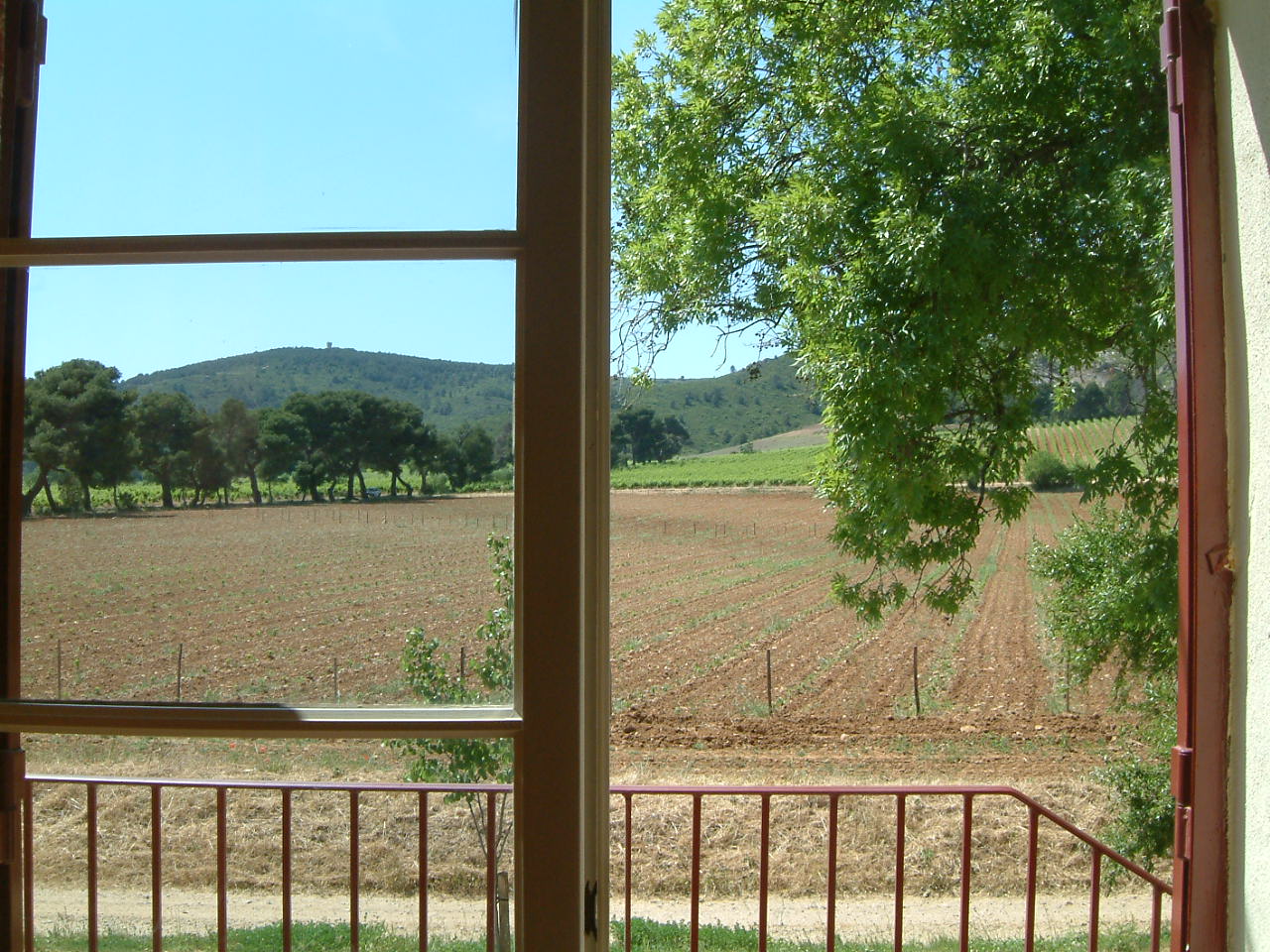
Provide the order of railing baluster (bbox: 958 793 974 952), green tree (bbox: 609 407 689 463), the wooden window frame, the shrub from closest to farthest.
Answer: the wooden window frame, railing baluster (bbox: 958 793 974 952), the shrub, green tree (bbox: 609 407 689 463)

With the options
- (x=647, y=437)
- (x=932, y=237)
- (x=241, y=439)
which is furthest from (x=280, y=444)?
(x=647, y=437)

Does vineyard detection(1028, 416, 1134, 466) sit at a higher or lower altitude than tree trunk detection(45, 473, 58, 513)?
higher

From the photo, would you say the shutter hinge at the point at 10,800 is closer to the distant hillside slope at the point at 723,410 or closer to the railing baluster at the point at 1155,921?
the railing baluster at the point at 1155,921

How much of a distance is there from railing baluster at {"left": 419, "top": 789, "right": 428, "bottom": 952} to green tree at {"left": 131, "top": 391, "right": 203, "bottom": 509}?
12.0 inches

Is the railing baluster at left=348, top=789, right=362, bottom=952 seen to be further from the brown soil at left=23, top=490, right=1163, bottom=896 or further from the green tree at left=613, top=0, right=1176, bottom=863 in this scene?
the brown soil at left=23, top=490, right=1163, bottom=896

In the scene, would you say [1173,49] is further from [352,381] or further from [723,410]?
[723,410]

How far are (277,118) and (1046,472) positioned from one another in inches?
163

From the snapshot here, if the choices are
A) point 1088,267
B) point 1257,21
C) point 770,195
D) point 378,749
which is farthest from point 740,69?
point 378,749

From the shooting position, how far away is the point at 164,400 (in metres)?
0.70

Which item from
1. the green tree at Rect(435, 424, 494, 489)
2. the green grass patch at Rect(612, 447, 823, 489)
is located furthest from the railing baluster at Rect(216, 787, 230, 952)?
the green grass patch at Rect(612, 447, 823, 489)

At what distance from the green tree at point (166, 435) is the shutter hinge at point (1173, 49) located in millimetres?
832

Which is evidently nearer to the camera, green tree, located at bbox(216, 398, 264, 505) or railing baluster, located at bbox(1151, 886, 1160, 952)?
green tree, located at bbox(216, 398, 264, 505)

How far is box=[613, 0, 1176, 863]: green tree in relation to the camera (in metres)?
3.14

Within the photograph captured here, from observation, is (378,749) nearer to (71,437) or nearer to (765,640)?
(71,437)
